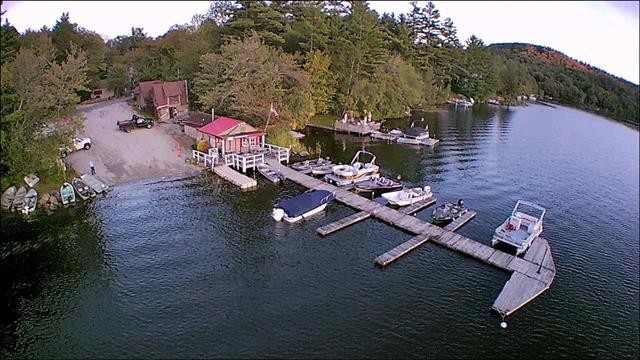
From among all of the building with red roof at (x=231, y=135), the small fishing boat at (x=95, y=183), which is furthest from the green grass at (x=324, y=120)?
the small fishing boat at (x=95, y=183)

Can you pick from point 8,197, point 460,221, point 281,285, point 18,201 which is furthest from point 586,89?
point 8,197

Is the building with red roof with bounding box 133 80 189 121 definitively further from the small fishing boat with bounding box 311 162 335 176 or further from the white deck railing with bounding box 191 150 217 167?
the small fishing boat with bounding box 311 162 335 176

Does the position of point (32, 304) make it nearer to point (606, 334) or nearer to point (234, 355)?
point (234, 355)

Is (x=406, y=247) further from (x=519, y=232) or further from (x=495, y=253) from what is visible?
(x=519, y=232)

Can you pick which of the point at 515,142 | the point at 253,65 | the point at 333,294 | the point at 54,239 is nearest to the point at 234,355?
the point at 333,294

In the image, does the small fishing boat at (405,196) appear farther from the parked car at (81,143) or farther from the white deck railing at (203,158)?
the parked car at (81,143)

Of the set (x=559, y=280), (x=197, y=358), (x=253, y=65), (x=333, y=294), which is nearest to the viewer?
(x=197, y=358)

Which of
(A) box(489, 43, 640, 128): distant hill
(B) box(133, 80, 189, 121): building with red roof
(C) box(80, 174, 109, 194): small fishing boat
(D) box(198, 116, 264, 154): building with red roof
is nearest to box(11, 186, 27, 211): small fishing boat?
(C) box(80, 174, 109, 194): small fishing boat
